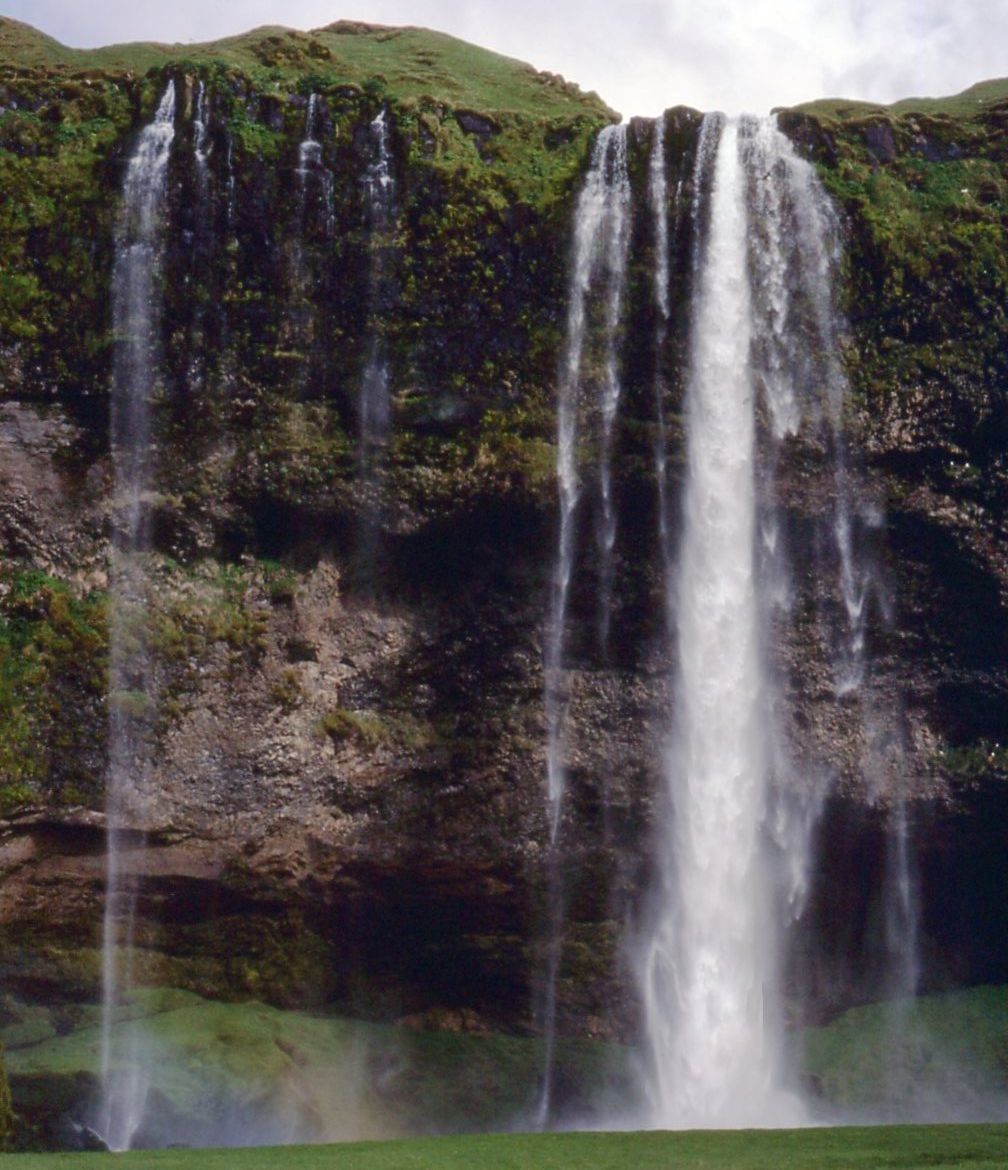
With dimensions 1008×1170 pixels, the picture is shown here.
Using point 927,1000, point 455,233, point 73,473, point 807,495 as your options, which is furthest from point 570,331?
point 927,1000

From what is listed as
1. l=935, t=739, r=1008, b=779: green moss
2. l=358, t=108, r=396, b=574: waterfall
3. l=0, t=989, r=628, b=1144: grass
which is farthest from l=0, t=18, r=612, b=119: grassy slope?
l=0, t=989, r=628, b=1144: grass

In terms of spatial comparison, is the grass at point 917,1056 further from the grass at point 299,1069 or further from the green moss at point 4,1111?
the green moss at point 4,1111

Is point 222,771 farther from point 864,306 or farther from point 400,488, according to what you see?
point 864,306

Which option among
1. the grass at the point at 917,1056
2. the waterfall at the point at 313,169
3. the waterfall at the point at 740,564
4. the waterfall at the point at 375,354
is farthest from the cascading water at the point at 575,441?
the grass at the point at 917,1056

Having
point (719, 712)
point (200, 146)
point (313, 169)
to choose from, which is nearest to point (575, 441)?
point (719, 712)

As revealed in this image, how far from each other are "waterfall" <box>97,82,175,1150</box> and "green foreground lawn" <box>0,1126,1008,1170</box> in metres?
6.37

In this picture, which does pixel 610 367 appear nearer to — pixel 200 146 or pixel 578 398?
pixel 578 398

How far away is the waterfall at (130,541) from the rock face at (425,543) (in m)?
0.26

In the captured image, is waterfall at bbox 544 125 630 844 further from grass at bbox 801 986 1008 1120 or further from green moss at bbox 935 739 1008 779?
green moss at bbox 935 739 1008 779

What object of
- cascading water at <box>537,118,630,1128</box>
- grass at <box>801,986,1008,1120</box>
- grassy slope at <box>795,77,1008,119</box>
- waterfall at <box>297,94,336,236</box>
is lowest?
grass at <box>801,986,1008,1120</box>

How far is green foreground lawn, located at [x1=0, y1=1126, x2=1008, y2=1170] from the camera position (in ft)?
52.2

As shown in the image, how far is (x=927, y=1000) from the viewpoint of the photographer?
2673 centimetres

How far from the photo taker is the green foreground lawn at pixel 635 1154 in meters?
15.9

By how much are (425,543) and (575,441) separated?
10.3 feet
